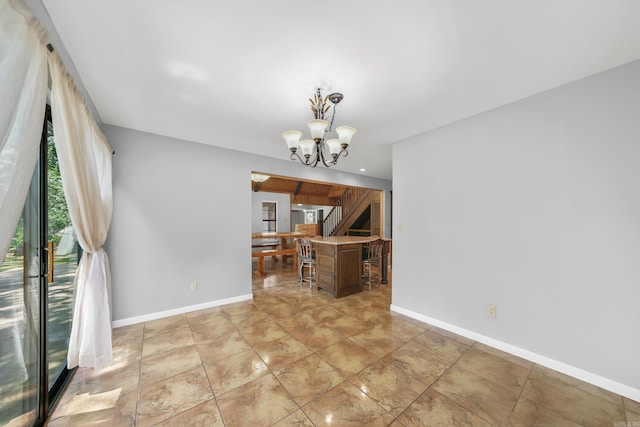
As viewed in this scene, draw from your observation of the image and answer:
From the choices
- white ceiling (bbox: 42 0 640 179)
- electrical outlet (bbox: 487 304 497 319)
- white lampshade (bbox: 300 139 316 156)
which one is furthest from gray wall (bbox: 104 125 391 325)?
electrical outlet (bbox: 487 304 497 319)

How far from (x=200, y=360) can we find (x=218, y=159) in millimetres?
2726

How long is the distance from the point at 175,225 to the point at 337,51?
3.04 m

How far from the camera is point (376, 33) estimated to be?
1.48m

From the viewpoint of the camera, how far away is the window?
8.70 m

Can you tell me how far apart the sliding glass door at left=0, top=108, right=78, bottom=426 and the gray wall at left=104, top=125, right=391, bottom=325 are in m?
0.98

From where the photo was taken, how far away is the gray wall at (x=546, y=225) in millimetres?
1792

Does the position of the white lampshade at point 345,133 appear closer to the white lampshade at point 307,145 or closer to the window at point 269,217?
the white lampshade at point 307,145

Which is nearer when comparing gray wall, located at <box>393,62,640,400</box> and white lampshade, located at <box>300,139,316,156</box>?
gray wall, located at <box>393,62,640,400</box>

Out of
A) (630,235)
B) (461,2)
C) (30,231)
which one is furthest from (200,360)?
(630,235)

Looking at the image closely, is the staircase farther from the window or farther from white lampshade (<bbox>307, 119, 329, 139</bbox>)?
white lampshade (<bbox>307, 119, 329, 139</bbox>)

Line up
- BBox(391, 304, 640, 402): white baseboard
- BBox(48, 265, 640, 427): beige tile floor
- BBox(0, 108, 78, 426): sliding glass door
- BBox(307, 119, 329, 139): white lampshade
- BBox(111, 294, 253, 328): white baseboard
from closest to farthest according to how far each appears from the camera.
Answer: BBox(0, 108, 78, 426): sliding glass door < BBox(48, 265, 640, 427): beige tile floor < BBox(391, 304, 640, 402): white baseboard < BBox(307, 119, 329, 139): white lampshade < BBox(111, 294, 253, 328): white baseboard

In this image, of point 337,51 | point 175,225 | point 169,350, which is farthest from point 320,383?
point 175,225

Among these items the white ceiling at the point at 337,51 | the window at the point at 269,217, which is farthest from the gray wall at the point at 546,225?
the window at the point at 269,217

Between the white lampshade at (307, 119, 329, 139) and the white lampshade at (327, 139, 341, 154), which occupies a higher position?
the white lampshade at (307, 119, 329, 139)
